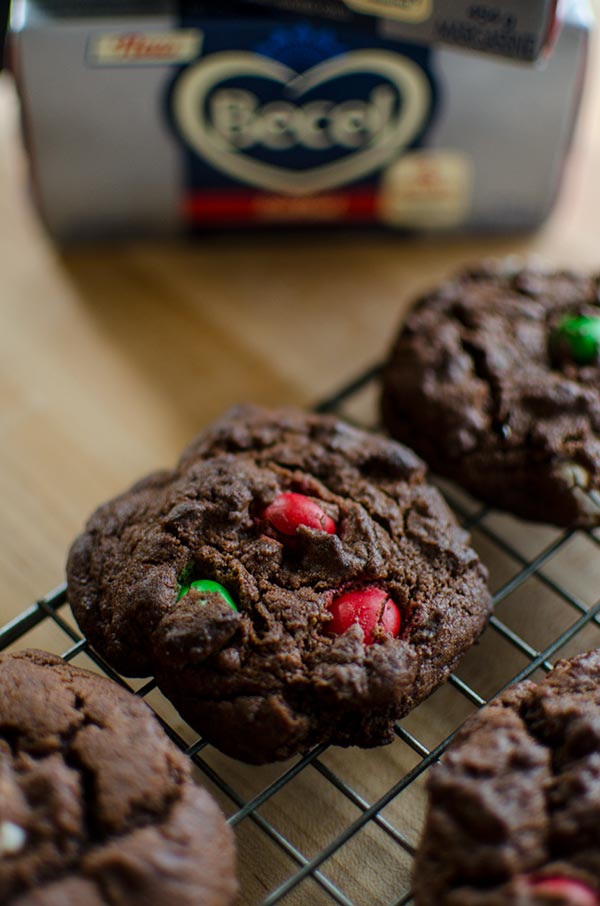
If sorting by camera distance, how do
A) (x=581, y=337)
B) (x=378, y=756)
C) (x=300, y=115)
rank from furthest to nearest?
(x=300, y=115)
(x=581, y=337)
(x=378, y=756)

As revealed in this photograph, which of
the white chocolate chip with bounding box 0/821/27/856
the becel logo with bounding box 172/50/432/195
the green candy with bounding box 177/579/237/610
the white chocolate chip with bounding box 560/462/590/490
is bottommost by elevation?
the white chocolate chip with bounding box 560/462/590/490

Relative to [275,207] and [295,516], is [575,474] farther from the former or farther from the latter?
[275,207]

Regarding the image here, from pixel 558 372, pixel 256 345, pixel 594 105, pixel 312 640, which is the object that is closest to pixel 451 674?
pixel 312 640

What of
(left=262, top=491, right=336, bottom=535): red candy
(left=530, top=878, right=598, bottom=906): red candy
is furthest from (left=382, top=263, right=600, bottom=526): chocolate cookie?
(left=530, top=878, right=598, bottom=906): red candy

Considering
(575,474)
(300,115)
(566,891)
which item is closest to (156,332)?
(300,115)

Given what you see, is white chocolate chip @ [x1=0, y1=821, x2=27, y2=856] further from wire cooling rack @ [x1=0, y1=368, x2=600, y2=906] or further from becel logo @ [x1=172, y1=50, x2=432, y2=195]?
becel logo @ [x1=172, y1=50, x2=432, y2=195]

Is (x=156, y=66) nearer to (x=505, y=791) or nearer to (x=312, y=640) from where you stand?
(x=312, y=640)

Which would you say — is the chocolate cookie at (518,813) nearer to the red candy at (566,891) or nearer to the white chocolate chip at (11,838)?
the red candy at (566,891)
